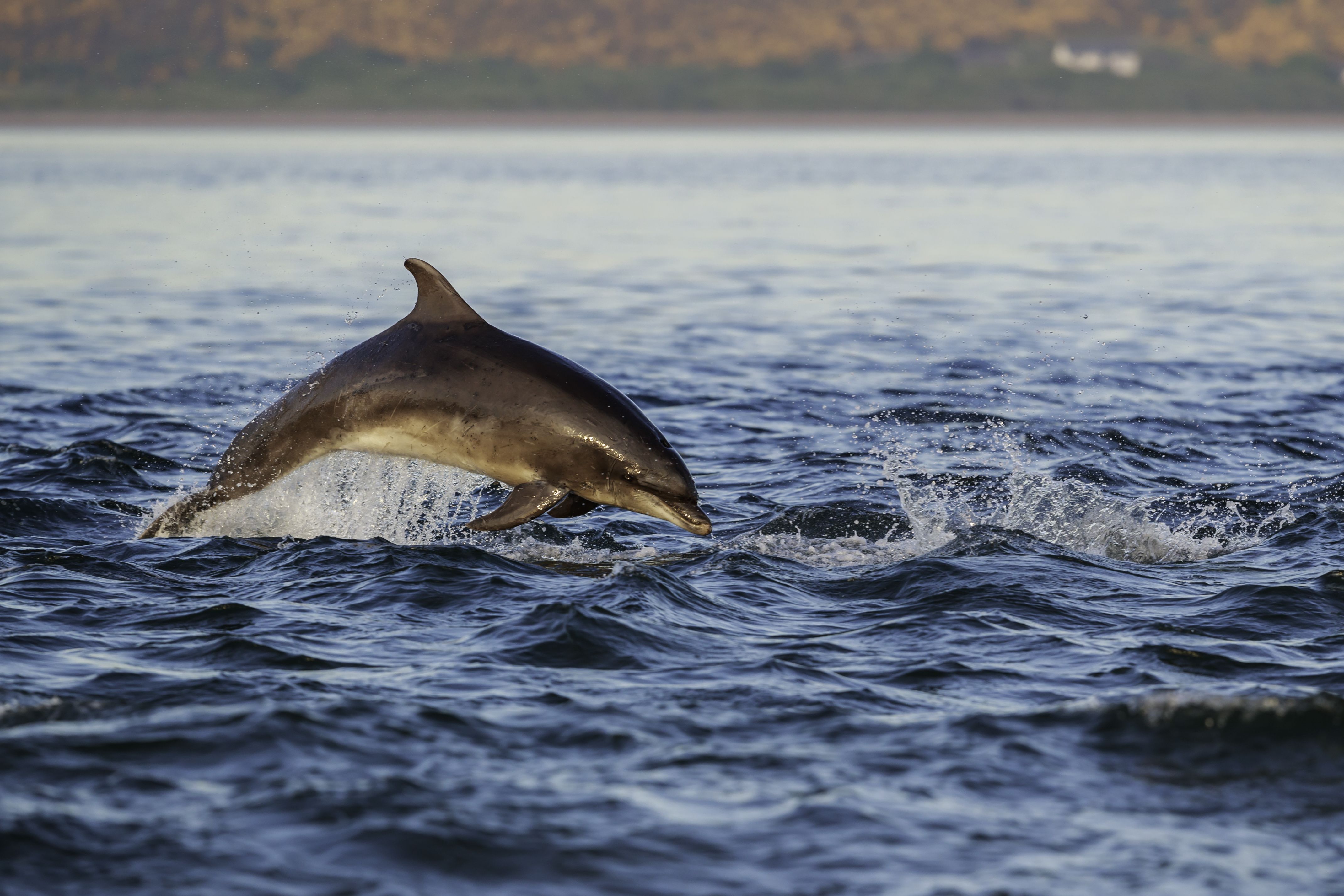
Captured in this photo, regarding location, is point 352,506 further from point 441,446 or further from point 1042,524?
point 1042,524

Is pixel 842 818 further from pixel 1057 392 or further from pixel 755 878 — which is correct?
pixel 1057 392

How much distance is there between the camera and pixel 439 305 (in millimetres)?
12820

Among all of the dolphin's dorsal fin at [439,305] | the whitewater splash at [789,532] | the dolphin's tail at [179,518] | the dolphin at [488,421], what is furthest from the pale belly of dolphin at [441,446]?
the dolphin's tail at [179,518]

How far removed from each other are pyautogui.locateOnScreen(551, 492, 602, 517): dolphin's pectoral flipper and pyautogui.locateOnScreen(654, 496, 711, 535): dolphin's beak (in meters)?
0.56

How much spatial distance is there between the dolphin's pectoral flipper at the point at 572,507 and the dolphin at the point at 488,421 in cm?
1

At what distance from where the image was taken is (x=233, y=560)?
1260cm

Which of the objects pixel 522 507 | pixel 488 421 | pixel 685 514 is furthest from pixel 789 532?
pixel 488 421

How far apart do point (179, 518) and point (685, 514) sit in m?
4.38

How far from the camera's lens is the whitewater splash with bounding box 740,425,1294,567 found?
1309cm

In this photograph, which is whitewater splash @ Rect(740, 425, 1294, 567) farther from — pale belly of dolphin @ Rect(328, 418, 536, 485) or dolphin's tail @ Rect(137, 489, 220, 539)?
dolphin's tail @ Rect(137, 489, 220, 539)

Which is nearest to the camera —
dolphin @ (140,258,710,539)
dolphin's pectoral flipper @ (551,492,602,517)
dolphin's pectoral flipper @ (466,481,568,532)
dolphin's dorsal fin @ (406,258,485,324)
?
dolphin's pectoral flipper @ (466,481,568,532)

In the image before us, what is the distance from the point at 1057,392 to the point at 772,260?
2134 centimetres

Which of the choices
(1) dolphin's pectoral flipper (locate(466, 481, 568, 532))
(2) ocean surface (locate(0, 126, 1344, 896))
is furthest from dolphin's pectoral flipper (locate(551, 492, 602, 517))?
(2) ocean surface (locate(0, 126, 1344, 896))

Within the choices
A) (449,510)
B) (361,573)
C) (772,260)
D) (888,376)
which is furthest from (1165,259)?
(361,573)
